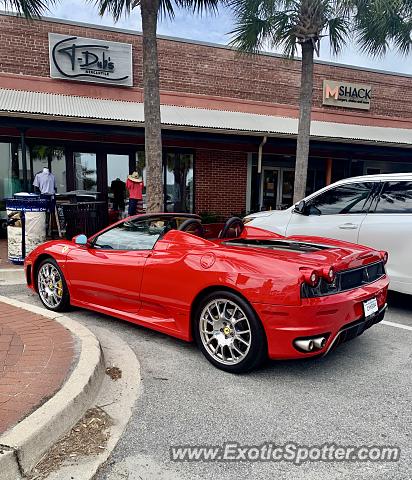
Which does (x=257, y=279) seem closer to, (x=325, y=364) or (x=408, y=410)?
(x=325, y=364)

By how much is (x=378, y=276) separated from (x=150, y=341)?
2316mm

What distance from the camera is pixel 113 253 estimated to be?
434cm

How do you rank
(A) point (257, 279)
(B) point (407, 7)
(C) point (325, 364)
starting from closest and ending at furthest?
1. (A) point (257, 279)
2. (C) point (325, 364)
3. (B) point (407, 7)

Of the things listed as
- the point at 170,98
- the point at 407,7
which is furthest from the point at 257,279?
the point at 170,98

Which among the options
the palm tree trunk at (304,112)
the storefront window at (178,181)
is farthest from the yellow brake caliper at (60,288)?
the storefront window at (178,181)

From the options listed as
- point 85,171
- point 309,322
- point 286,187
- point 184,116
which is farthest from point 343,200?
point 286,187

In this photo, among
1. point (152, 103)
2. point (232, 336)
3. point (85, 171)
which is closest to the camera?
point (232, 336)

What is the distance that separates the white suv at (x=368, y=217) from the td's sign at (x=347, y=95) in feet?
33.1

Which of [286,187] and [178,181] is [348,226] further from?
[286,187]

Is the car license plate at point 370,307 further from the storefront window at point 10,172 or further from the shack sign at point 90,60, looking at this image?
the shack sign at point 90,60

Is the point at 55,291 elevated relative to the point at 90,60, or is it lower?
lower

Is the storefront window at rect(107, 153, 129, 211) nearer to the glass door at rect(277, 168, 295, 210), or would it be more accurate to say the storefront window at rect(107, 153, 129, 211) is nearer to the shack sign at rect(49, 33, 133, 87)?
the shack sign at rect(49, 33, 133, 87)

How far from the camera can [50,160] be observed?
38.0ft

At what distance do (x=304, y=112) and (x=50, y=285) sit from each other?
7.36m
